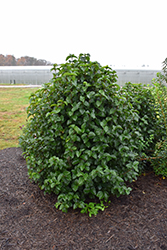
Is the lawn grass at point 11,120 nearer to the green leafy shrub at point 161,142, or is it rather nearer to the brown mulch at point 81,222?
the brown mulch at point 81,222

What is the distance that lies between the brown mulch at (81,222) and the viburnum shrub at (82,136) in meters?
0.18

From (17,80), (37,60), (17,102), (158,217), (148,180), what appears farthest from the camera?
(37,60)

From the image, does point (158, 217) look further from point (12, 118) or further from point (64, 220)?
point (12, 118)

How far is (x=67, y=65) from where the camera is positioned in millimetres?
2549

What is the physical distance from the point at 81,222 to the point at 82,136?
3.33ft

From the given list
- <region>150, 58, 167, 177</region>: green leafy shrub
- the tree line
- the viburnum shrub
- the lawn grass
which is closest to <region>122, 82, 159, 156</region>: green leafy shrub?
<region>150, 58, 167, 177</region>: green leafy shrub

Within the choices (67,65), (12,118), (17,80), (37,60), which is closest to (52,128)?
(67,65)

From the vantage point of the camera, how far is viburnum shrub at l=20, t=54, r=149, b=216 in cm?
236

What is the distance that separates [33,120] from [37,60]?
3110 centimetres

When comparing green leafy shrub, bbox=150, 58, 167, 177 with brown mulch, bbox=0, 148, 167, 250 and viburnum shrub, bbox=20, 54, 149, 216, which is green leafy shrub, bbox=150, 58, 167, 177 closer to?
brown mulch, bbox=0, 148, 167, 250

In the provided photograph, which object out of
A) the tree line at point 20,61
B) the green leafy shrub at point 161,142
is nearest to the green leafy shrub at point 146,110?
the green leafy shrub at point 161,142

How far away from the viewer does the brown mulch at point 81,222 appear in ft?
6.97

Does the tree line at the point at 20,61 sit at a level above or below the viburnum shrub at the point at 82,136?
above

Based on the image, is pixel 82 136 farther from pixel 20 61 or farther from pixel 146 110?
pixel 20 61
